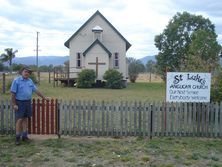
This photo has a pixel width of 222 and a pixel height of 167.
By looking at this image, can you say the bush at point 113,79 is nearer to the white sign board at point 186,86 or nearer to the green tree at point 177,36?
the green tree at point 177,36

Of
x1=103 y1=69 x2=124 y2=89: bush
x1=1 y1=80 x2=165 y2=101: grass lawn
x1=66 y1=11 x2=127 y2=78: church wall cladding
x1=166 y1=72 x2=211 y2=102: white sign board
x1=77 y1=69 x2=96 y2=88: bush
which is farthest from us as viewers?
x1=66 y1=11 x2=127 y2=78: church wall cladding

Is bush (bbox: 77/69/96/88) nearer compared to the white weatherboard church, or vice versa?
bush (bbox: 77/69/96/88)

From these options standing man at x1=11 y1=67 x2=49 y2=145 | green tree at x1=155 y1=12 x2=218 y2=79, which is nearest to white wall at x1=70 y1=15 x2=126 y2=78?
green tree at x1=155 y1=12 x2=218 y2=79

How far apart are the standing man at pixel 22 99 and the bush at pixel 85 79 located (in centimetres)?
2867

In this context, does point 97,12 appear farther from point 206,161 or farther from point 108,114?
point 206,161

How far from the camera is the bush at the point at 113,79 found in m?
39.7

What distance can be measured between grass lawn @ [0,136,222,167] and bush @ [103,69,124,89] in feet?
93.5

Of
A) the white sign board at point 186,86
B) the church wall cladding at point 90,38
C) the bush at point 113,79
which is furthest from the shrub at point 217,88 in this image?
the church wall cladding at point 90,38

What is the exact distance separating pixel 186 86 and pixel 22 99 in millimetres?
4576

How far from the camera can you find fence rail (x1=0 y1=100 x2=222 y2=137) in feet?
36.8

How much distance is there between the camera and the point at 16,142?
10227mm

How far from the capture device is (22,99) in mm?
10445

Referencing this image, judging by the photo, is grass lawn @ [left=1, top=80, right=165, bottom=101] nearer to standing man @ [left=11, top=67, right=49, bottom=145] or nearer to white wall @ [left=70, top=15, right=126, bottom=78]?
white wall @ [left=70, top=15, right=126, bottom=78]

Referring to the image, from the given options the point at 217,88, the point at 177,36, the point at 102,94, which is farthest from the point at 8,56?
the point at 217,88
